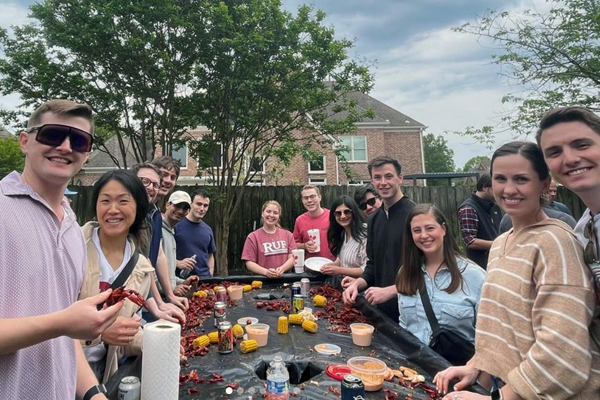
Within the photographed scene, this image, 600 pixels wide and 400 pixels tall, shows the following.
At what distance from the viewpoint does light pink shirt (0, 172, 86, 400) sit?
3.86 feet

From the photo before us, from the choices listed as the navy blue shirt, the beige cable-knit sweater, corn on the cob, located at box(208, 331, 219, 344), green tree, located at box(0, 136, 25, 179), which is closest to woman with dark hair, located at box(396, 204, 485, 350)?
the beige cable-knit sweater

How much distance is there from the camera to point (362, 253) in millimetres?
4168

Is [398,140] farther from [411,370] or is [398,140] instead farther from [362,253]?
[411,370]

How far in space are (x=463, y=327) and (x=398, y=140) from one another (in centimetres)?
2332

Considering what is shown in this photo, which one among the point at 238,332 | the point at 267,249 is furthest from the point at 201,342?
the point at 267,249

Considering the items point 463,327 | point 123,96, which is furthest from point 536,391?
point 123,96

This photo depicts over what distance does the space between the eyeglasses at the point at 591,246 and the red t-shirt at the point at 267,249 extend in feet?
12.7

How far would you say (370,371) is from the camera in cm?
188

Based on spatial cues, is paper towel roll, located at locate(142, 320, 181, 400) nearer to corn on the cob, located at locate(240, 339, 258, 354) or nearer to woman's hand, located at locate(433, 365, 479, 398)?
corn on the cob, located at locate(240, 339, 258, 354)

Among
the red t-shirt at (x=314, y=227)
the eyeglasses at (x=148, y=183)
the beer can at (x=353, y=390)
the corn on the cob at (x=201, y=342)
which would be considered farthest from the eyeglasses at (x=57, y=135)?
the red t-shirt at (x=314, y=227)

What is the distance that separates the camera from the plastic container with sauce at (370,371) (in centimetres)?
182

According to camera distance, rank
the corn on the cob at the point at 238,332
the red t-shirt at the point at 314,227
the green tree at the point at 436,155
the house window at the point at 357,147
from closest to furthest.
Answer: the corn on the cob at the point at 238,332 → the red t-shirt at the point at 314,227 → the house window at the point at 357,147 → the green tree at the point at 436,155

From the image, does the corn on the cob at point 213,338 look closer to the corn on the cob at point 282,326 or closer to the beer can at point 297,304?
the corn on the cob at point 282,326

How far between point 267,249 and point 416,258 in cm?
258
